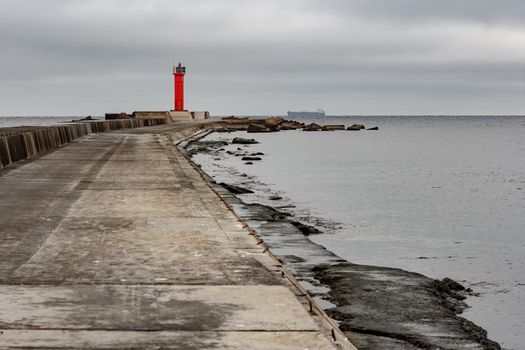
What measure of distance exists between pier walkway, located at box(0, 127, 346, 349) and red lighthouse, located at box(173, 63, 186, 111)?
8662cm

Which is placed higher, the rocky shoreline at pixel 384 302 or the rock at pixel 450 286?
the rocky shoreline at pixel 384 302

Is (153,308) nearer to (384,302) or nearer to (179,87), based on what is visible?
(384,302)

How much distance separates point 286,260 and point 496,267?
4.52 metres

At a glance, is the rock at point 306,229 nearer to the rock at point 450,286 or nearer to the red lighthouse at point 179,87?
the rock at point 450,286

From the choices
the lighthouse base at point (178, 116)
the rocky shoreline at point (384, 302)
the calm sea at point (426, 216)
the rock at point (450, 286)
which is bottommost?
the lighthouse base at point (178, 116)

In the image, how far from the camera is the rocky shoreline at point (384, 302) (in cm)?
734

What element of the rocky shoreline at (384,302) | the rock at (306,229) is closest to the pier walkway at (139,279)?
the rocky shoreline at (384,302)

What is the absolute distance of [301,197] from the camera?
85.6ft

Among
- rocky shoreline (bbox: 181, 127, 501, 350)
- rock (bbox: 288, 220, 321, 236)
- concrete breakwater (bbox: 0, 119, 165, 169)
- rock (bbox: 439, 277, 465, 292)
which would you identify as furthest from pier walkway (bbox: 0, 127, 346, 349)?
concrete breakwater (bbox: 0, 119, 165, 169)

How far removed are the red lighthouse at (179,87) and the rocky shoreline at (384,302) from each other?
8795cm

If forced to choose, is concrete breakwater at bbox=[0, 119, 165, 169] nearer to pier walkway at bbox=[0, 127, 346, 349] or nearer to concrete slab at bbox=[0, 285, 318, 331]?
pier walkway at bbox=[0, 127, 346, 349]

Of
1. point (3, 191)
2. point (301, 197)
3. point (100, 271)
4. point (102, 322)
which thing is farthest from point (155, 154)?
point (102, 322)

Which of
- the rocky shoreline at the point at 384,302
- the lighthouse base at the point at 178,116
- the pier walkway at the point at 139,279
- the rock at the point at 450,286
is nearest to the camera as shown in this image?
the pier walkway at the point at 139,279

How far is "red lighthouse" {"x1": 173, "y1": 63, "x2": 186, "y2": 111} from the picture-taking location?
325 ft
